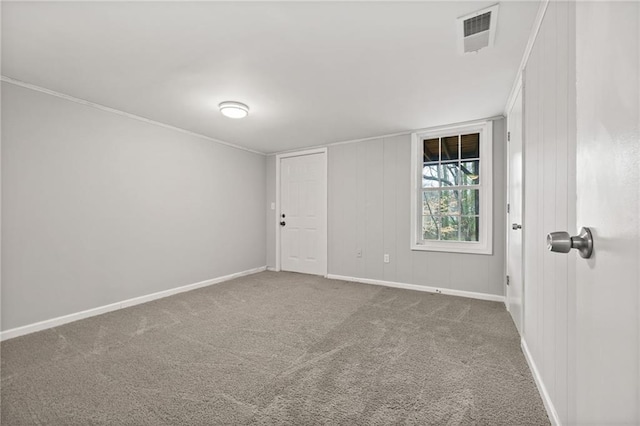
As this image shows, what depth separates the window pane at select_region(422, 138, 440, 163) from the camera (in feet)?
13.0

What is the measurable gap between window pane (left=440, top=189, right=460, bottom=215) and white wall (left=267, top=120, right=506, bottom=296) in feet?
1.46

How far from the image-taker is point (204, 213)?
417 cm

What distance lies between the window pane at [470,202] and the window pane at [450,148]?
0.49 metres

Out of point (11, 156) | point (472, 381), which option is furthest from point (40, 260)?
point (472, 381)

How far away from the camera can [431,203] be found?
157 inches

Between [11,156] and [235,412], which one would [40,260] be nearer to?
[11,156]

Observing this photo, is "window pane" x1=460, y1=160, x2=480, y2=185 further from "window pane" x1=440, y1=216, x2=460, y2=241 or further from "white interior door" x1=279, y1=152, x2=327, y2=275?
"white interior door" x1=279, y1=152, x2=327, y2=275

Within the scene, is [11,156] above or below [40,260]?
above

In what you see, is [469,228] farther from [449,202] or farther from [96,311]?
[96,311]

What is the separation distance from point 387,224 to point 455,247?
941 millimetres

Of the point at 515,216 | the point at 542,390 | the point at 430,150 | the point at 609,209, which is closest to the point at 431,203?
the point at 430,150

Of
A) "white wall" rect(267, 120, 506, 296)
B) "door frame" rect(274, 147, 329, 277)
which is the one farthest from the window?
"door frame" rect(274, 147, 329, 277)

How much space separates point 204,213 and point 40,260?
6.03 ft

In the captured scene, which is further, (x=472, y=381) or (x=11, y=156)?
(x=11, y=156)
